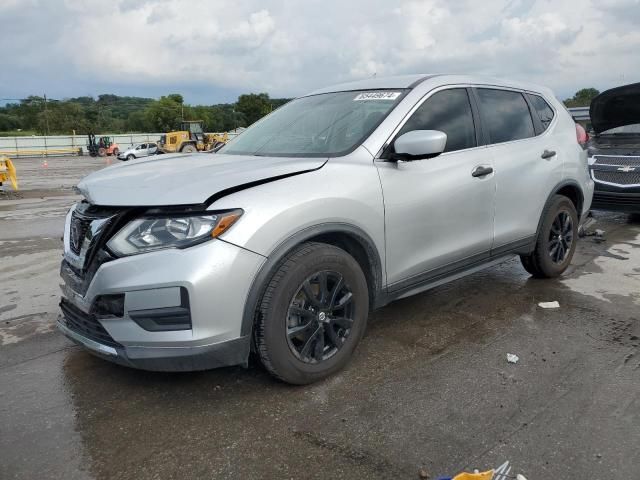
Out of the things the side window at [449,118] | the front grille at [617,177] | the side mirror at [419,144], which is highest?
the side window at [449,118]

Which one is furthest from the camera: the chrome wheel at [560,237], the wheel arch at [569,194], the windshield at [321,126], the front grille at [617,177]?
the front grille at [617,177]

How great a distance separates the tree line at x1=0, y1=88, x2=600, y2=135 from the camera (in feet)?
283

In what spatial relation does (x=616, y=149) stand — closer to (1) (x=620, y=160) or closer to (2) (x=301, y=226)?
(1) (x=620, y=160)

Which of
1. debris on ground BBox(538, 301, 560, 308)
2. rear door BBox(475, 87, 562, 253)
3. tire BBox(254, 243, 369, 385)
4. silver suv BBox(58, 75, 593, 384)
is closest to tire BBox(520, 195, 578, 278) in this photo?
rear door BBox(475, 87, 562, 253)

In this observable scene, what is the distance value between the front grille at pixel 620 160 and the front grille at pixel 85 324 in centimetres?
776

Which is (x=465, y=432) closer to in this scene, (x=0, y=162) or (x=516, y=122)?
(x=516, y=122)

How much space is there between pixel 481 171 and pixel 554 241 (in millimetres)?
1555

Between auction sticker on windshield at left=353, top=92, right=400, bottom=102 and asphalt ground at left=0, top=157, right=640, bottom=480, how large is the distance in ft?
5.44

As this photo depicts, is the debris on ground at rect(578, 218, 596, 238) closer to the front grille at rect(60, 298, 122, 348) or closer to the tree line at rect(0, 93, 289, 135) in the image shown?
the front grille at rect(60, 298, 122, 348)

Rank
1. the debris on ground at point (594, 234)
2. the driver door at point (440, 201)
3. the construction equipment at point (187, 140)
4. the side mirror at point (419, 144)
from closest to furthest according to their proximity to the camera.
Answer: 1. the side mirror at point (419, 144)
2. the driver door at point (440, 201)
3. the debris on ground at point (594, 234)
4. the construction equipment at point (187, 140)

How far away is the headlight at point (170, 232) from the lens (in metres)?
2.60

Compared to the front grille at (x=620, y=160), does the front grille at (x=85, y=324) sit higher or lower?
lower

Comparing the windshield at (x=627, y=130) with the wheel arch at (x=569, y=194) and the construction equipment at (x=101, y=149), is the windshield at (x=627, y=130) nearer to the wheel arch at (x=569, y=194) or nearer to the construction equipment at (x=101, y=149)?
the wheel arch at (x=569, y=194)

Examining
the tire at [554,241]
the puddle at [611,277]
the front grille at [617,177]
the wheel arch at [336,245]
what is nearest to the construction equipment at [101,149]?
the front grille at [617,177]
